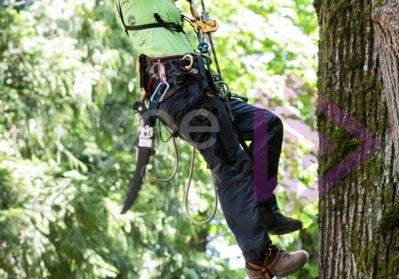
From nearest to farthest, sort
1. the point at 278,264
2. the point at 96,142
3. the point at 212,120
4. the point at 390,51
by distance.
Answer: the point at 390,51 < the point at 278,264 < the point at 212,120 < the point at 96,142

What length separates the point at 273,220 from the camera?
3.82m

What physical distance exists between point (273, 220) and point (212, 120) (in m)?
0.55

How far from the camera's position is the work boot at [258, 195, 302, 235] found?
3805 mm

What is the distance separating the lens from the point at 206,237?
45.9ft

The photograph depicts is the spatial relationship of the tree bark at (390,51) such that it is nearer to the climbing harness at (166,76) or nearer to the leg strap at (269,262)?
the leg strap at (269,262)

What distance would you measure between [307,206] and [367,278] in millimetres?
8487

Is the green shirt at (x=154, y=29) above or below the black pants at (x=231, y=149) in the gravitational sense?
above

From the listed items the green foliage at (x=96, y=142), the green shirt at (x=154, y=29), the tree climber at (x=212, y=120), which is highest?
the green shirt at (x=154, y=29)

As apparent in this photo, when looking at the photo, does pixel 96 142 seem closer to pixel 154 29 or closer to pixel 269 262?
pixel 154 29

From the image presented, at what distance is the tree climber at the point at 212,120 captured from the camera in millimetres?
3689

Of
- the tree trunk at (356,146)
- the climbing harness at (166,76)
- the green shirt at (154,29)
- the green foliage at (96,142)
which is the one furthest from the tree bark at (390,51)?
the green foliage at (96,142)

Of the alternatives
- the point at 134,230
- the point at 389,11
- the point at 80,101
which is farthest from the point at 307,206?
the point at 389,11

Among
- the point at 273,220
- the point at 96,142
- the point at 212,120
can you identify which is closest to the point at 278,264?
the point at 273,220

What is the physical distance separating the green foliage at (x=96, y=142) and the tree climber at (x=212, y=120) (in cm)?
575
